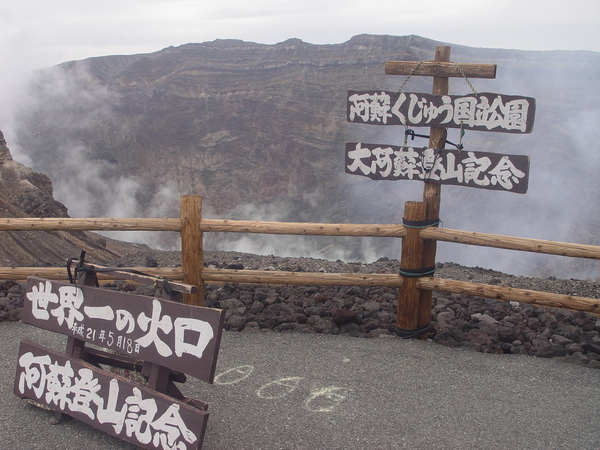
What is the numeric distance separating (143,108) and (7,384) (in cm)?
3793

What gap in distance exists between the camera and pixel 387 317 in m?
5.48

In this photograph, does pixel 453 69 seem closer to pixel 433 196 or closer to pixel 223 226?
pixel 433 196

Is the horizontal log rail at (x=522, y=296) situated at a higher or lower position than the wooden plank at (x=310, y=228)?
lower

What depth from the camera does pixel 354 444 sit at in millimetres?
3334

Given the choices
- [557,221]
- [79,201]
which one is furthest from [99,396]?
[79,201]

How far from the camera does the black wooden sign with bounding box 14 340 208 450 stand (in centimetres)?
303

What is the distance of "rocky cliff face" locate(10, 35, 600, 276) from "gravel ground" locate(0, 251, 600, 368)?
75.9 ft

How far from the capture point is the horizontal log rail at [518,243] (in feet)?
14.4

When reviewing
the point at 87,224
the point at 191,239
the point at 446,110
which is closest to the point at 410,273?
the point at 446,110

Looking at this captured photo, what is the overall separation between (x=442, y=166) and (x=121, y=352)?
3.22m

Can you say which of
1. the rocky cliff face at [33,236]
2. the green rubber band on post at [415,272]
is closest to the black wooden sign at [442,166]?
the green rubber band on post at [415,272]

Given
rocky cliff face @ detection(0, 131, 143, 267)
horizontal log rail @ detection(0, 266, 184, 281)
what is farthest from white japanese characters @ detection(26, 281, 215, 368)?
rocky cliff face @ detection(0, 131, 143, 267)

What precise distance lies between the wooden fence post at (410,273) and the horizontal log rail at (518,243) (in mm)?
113

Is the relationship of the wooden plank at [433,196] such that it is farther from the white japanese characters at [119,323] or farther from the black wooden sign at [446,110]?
the white japanese characters at [119,323]
